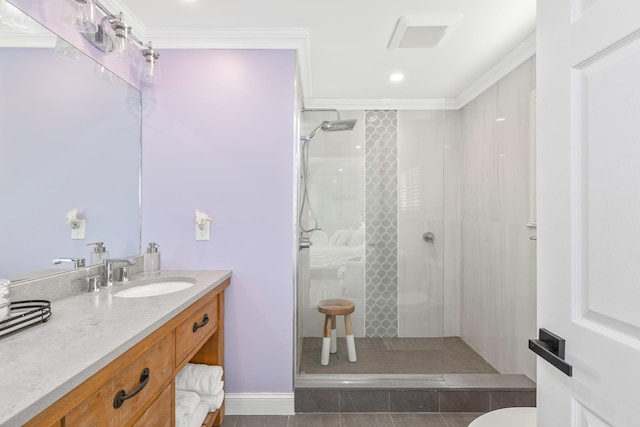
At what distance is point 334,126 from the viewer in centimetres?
262

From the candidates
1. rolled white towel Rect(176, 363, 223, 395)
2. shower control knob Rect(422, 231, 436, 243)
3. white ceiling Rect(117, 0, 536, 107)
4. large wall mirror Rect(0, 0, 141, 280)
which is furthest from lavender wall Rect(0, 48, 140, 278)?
shower control knob Rect(422, 231, 436, 243)

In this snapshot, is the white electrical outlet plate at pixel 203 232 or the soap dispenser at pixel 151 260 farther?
the white electrical outlet plate at pixel 203 232

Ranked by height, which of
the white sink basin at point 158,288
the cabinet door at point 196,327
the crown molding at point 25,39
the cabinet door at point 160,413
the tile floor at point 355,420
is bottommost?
the tile floor at point 355,420

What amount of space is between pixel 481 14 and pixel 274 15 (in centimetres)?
122

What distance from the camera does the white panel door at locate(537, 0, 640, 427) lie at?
0.57 meters

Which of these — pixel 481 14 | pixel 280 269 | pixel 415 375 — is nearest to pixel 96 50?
pixel 280 269

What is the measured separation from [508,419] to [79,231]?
2160 mm

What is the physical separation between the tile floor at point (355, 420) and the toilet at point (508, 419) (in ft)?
2.17

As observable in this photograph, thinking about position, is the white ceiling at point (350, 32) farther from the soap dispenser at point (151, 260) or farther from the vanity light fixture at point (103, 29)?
the soap dispenser at point (151, 260)

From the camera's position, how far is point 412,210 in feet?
9.02

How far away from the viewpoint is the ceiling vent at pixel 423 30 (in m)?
1.90

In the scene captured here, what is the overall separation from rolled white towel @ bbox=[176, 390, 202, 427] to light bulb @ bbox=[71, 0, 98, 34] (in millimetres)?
1839

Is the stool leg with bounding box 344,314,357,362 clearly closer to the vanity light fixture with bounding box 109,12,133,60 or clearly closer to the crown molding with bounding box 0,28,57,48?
the vanity light fixture with bounding box 109,12,133,60

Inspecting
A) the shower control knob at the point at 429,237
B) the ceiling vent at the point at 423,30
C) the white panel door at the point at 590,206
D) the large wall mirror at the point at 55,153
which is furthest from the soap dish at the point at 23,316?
the shower control knob at the point at 429,237
